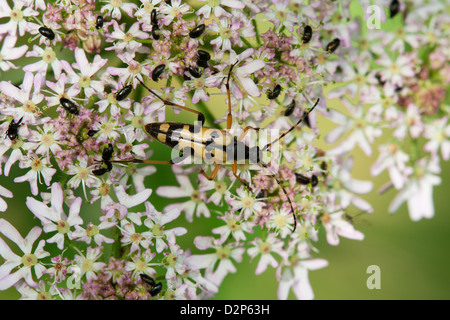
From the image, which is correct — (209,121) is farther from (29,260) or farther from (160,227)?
(29,260)

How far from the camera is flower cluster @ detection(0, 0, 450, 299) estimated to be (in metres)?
1.55

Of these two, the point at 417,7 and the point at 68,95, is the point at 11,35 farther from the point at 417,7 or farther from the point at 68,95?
the point at 417,7

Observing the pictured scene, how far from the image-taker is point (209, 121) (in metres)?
1.76

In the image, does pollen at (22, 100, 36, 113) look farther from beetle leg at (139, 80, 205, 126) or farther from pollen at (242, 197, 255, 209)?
pollen at (242, 197, 255, 209)

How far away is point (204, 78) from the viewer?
1.61 m

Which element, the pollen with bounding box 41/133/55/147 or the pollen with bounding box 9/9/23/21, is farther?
the pollen with bounding box 9/9/23/21

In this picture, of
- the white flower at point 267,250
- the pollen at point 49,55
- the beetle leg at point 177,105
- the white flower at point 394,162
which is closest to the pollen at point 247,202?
the white flower at point 267,250

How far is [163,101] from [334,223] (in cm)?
88

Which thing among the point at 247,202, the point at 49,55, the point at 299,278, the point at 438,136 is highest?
the point at 49,55

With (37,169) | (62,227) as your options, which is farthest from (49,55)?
(62,227)

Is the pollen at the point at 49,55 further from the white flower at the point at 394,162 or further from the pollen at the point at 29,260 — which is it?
the white flower at the point at 394,162

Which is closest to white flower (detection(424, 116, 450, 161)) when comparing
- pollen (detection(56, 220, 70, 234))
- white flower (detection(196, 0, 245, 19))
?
white flower (detection(196, 0, 245, 19))

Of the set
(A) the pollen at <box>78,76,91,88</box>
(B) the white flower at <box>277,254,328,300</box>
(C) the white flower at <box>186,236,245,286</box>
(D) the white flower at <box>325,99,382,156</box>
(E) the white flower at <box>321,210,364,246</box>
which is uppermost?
(A) the pollen at <box>78,76,91,88</box>
